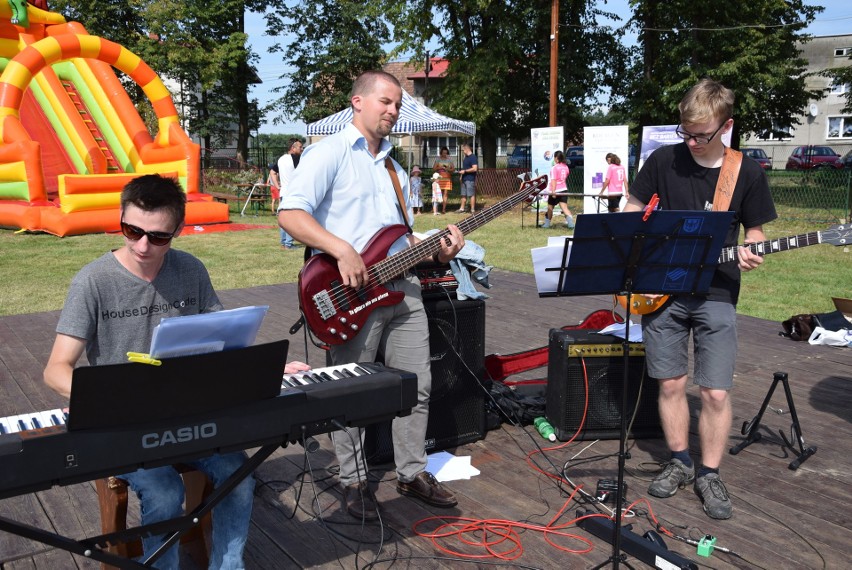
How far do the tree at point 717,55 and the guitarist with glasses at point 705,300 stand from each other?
69.7 feet

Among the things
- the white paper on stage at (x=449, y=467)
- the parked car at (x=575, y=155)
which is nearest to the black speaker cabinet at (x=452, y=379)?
the white paper on stage at (x=449, y=467)

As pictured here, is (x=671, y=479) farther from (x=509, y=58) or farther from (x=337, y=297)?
(x=509, y=58)

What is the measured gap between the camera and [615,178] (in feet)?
50.6

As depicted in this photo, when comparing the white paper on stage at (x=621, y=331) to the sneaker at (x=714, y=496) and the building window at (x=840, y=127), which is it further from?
the building window at (x=840, y=127)

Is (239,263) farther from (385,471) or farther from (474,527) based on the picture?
(474,527)

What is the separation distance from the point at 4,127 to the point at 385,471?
13208 millimetres

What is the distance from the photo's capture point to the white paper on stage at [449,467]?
3.82m

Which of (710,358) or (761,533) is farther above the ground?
(710,358)

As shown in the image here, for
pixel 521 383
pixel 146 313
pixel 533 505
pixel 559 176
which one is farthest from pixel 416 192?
pixel 146 313

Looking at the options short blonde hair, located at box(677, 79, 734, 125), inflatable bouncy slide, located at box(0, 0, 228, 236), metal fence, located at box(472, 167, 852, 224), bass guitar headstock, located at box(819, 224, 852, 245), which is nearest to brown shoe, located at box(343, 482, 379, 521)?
short blonde hair, located at box(677, 79, 734, 125)

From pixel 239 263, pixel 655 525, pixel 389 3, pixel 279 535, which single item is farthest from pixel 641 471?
pixel 389 3

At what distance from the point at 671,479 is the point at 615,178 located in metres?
12.5

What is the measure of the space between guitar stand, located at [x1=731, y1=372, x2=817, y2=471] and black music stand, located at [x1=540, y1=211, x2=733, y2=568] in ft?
4.23

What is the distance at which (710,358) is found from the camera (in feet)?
11.6
